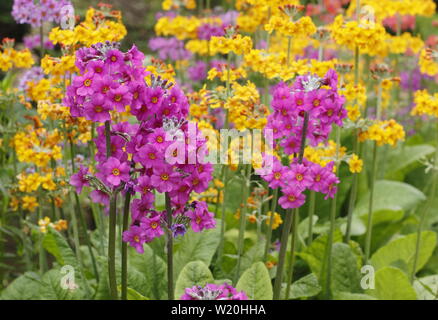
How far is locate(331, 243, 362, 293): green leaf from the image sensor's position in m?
3.26

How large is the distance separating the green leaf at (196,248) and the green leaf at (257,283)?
431 millimetres

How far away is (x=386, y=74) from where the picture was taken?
3.18 meters

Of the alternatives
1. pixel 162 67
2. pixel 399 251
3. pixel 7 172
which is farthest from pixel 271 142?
pixel 7 172

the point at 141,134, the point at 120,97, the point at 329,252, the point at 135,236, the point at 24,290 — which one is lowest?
the point at 24,290

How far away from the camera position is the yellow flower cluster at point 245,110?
112 inches

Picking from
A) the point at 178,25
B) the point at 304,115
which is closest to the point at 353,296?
the point at 304,115

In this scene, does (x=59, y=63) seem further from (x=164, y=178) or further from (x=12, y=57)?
(x=164, y=178)

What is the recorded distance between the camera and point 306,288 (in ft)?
10.3

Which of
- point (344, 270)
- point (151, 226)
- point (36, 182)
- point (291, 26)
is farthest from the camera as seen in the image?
point (344, 270)

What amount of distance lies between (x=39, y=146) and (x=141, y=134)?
42.9 inches

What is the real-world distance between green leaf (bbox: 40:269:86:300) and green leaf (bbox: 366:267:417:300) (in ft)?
4.48

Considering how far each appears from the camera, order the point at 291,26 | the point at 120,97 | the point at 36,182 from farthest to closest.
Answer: the point at 36,182
the point at 291,26
the point at 120,97

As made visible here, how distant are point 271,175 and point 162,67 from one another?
33.1 inches

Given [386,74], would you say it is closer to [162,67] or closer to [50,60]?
[162,67]
